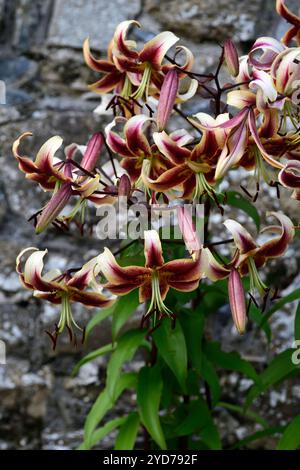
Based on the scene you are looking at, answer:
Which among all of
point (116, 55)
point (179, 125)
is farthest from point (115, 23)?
point (116, 55)

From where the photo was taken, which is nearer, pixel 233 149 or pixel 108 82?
pixel 233 149

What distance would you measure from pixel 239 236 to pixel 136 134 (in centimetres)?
14

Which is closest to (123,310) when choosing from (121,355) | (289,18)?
(121,355)

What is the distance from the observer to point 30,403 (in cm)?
134

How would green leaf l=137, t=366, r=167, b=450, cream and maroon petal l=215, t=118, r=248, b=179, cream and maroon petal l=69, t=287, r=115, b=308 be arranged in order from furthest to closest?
green leaf l=137, t=366, r=167, b=450, cream and maroon petal l=69, t=287, r=115, b=308, cream and maroon petal l=215, t=118, r=248, b=179

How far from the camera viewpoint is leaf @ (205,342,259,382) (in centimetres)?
100

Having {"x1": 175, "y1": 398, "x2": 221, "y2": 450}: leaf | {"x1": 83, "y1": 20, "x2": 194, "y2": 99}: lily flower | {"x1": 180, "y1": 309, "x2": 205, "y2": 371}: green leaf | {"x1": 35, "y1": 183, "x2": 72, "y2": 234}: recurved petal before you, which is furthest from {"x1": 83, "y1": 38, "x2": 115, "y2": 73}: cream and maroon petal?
{"x1": 175, "y1": 398, "x2": 221, "y2": 450}: leaf

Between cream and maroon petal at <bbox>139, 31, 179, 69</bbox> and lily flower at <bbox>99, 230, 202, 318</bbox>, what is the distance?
0.65 feet

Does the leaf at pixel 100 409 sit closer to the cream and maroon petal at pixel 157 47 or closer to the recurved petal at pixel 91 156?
the recurved petal at pixel 91 156

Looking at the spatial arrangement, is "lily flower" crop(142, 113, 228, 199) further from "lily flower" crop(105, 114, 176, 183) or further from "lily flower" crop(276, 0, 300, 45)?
"lily flower" crop(276, 0, 300, 45)

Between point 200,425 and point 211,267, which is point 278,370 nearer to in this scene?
point 200,425

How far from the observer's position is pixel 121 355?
928mm
